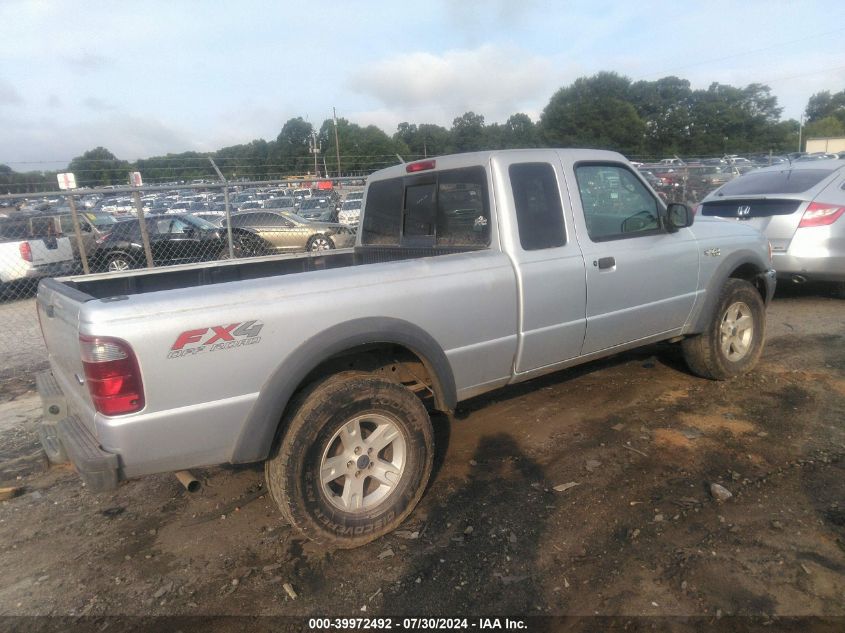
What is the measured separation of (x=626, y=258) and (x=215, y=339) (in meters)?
2.79

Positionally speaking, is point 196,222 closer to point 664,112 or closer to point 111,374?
point 111,374

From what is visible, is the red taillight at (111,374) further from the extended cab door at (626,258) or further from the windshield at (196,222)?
the windshield at (196,222)

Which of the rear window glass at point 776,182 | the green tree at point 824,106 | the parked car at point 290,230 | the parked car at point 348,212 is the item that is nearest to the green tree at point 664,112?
the green tree at point 824,106

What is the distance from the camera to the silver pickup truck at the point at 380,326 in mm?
2541

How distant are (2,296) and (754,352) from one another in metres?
12.5

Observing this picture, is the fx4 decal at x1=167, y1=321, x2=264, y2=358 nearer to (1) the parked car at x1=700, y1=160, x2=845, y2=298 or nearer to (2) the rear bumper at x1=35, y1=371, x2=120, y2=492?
(2) the rear bumper at x1=35, y1=371, x2=120, y2=492

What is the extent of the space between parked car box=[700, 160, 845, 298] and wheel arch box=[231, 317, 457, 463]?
5.88m

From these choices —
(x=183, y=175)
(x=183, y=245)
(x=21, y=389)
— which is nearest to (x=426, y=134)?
(x=183, y=175)

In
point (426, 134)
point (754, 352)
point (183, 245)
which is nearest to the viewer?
point (754, 352)

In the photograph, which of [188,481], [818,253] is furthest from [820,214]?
[188,481]

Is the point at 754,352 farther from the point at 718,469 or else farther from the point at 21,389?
the point at 21,389

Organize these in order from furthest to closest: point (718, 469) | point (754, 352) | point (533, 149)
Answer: point (754, 352) → point (533, 149) → point (718, 469)

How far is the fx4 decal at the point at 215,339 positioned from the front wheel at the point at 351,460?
45 centimetres

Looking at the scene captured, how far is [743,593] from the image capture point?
2564 mm
